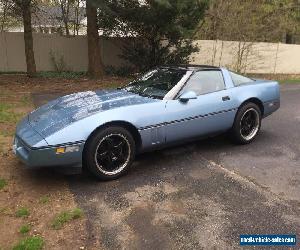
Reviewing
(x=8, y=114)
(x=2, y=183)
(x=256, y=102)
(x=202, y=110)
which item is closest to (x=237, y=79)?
(x=256, y=102)

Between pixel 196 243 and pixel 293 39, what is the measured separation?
26.6 metres

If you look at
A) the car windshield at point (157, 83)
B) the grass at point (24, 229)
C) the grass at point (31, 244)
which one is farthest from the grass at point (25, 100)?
the grass at point (31, 244)

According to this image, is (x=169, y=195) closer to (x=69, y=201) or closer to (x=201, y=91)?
(x=69, y=201)

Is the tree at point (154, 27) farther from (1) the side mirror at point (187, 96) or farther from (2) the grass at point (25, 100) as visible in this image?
(1) the side mirror at point (187, 96)

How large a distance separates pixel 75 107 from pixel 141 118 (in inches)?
35.8

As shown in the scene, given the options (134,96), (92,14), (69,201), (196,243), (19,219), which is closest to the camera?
(196,243)

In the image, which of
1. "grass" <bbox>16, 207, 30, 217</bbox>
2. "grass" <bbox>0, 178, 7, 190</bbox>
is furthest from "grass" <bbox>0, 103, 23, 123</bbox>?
"grass" <bbox>16, 207, 30, 217</bbox>

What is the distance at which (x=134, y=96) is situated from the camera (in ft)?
18.5

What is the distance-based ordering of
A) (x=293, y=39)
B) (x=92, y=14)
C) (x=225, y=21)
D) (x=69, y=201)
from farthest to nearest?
(x=293, y=39) → (x=225, y=21) → (x=92, y=14) → (x=69, y=201)

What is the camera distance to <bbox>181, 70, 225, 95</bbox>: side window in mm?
5863

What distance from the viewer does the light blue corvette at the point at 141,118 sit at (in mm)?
4621

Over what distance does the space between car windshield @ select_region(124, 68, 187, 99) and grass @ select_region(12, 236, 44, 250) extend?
105 inches

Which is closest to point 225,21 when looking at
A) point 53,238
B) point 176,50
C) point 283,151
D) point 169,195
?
point 176,50

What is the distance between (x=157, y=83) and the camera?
19.9ft
